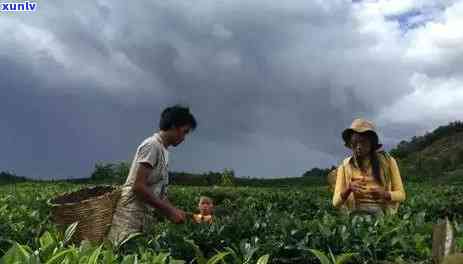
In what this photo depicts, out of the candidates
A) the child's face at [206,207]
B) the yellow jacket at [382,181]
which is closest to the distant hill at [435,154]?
the child's face at [206,207]

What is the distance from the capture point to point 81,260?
116 inches

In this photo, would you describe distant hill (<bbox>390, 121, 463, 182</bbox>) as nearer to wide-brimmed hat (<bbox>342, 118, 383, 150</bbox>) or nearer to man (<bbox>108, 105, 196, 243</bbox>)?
wide-brimmed hat (<bbox>342, 118, 383, 150</bbox>)

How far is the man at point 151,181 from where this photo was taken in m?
5.15

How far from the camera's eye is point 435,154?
132 feet

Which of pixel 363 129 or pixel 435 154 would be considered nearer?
pixel 363 129

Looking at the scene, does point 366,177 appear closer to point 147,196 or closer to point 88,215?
point 147,196

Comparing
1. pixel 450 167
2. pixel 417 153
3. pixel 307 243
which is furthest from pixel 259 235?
pixel 417 153

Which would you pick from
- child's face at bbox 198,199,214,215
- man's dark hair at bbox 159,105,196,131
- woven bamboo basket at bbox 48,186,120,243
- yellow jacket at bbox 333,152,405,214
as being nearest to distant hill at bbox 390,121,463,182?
child's face at bbox 198,199,214,215

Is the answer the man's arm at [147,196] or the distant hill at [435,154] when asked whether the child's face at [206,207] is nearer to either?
the man's arm at [147,196]

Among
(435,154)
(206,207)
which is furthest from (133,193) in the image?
(435,154)

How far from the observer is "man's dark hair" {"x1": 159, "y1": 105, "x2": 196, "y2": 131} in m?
5.32

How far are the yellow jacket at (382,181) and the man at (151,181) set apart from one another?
4.11 feet

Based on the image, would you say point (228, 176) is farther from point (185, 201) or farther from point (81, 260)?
point (81, 260)

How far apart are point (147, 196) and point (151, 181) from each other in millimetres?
177
